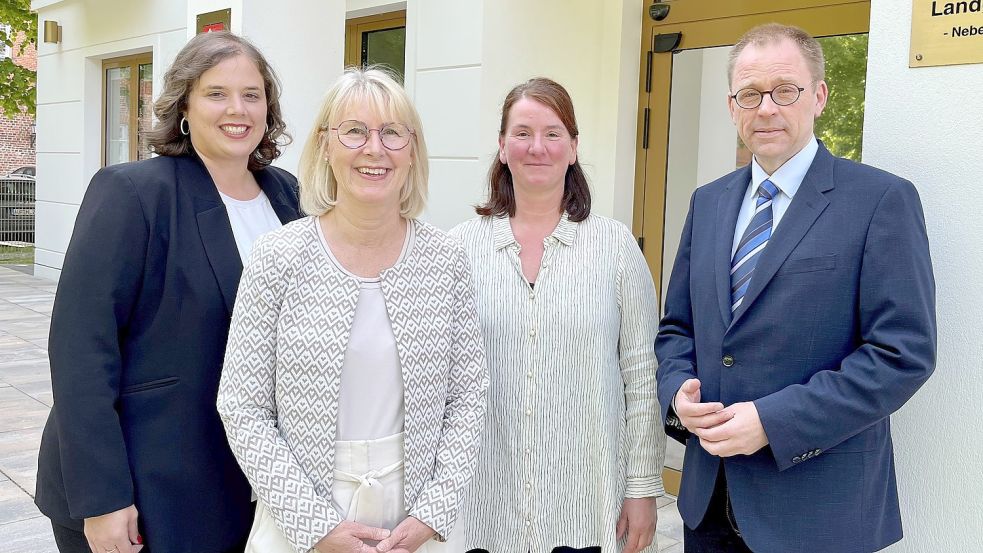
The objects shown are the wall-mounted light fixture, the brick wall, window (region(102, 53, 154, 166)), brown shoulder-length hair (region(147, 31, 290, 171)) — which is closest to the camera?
brown shoulder-length hair (region(147, 31, 290, 171))

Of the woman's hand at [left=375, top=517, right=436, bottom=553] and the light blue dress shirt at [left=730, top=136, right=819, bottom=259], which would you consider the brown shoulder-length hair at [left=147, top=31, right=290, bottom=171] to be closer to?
the woman's hand at [left=375, top=517, right=436, bottom=553]

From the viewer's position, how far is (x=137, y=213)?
2.00m

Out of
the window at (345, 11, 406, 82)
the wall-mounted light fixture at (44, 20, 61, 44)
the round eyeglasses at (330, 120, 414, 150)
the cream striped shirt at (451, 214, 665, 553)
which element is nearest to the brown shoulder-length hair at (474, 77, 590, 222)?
the cream striped shirt at (451, 214, 665, 553)

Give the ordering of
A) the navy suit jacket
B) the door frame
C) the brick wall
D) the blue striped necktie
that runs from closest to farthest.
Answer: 1. the navy suit jacket
2. the blue striped necktie
3. the door frame
4. the brick wall

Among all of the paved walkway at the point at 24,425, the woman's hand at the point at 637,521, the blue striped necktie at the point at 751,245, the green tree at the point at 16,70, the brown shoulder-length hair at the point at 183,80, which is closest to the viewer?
the blue striped necktie at the point at 751,245

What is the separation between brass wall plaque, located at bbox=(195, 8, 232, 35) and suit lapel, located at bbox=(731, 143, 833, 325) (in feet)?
10.8

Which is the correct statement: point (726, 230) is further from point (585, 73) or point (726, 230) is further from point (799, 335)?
point (585, 73)

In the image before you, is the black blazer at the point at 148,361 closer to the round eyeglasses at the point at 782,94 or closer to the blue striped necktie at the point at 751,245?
the blue striped necktie at the point at 751,245

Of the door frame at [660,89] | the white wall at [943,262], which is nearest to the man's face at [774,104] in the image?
the white wall at [943,262]

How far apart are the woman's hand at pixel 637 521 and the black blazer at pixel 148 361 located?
1.04 meters

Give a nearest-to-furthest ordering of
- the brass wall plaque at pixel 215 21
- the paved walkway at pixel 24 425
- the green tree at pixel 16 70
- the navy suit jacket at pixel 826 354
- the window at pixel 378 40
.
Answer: the navy suit jacket at pixel 826 354
the paved walkway at pixel 24 425
the brass wall plaque at pixel 215 21
the window at pixel 378 40
the green tree at pixel 16 70

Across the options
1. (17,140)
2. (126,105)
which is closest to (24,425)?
(126,105)

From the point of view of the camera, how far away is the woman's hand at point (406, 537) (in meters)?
1.87

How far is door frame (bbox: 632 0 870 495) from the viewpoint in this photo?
4.18 metres
